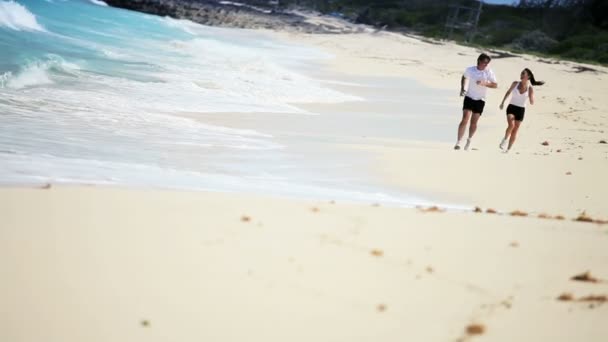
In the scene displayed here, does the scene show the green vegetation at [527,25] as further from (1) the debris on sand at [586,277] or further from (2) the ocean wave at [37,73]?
(1) the debris on sand at [586,277]

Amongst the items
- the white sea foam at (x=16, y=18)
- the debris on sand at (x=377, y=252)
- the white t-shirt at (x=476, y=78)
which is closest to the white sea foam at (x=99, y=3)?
the white sea foam at (x=16, y=18)

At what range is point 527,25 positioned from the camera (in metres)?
56.6

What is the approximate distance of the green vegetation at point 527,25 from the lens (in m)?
42.2

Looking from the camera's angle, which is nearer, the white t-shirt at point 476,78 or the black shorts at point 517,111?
the white t-shirt at point 476,78

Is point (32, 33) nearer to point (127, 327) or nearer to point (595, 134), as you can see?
point (595, 134)

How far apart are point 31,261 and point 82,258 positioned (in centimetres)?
26

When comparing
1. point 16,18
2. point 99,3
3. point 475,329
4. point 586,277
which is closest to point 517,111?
point 586,277

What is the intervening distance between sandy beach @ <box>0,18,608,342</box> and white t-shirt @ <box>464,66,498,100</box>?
499cm

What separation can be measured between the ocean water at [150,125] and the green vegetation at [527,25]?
92.6ft

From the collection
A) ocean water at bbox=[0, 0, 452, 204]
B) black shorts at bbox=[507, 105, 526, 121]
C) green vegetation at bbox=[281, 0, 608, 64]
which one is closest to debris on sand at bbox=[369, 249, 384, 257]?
ocean water at bbox=[0, 0, 452, 204]

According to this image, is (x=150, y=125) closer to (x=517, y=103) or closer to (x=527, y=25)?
(x=517, y=103)

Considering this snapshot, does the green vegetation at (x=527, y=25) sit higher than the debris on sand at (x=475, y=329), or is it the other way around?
the green vegetation at (x=527, y=25)

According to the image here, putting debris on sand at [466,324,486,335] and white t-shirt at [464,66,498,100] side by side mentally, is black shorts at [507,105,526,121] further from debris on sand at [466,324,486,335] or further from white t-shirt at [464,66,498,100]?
debris on sand at [466,324,486,335]

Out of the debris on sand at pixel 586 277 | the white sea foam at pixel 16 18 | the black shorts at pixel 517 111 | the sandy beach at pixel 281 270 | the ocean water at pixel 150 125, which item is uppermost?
the black shorts at pixel 517 111
